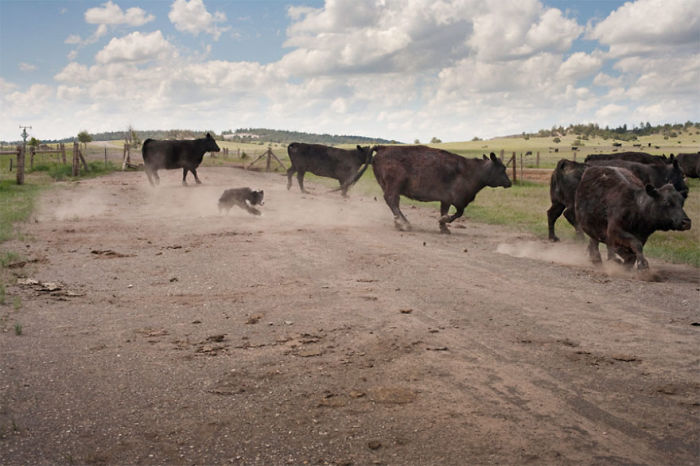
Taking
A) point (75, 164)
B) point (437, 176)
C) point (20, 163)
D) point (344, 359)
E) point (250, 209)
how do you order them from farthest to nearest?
point (75, 164) < point (20, 163) < point (250, 209) < point (437, 176) < point (344, 359)

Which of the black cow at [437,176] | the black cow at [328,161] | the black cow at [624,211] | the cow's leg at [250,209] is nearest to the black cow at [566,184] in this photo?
the black cow at [624,211]

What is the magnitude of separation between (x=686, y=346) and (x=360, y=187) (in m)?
22.1

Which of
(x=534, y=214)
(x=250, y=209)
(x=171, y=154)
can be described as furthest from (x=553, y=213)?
(x=171, y=154)

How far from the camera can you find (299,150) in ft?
79.2

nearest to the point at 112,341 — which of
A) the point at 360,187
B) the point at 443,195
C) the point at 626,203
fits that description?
the point at 626,203

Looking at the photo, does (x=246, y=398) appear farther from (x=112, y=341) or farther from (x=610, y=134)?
(x=610, y=134)

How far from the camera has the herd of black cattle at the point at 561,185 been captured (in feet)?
31.4

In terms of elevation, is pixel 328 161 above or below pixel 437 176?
above

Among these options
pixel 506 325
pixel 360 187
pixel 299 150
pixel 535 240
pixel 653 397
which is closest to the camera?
pixel 653 397

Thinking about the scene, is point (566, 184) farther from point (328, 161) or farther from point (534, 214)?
point (328, 161)

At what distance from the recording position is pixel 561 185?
1224cm

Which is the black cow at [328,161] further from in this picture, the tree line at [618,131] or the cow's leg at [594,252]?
the tree line at [618,131]

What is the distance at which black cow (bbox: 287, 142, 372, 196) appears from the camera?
2348 cm

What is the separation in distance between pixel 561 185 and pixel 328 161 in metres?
12.6
